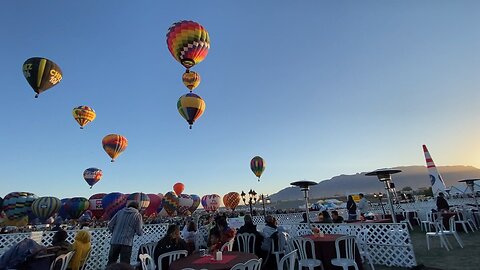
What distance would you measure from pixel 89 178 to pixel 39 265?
24935 mm

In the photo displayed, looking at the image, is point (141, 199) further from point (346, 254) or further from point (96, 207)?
point (346, 254)

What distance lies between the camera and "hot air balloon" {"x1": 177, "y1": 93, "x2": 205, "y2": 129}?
15.7m

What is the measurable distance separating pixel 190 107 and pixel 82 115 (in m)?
10.1

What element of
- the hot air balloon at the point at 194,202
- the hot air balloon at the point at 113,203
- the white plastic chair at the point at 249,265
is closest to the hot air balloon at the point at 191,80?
the hot air balloon at the point at 113,203

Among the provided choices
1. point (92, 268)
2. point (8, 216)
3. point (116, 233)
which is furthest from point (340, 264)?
point (8, 216)

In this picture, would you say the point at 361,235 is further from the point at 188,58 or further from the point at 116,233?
the point at 188,58

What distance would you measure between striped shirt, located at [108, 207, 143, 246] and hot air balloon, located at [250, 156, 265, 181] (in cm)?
1892

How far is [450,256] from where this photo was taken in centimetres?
735

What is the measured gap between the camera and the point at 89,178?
26469 mm

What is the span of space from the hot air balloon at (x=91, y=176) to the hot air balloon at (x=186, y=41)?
1923 cm

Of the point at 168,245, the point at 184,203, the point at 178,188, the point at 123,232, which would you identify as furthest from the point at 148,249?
the point at 178,188

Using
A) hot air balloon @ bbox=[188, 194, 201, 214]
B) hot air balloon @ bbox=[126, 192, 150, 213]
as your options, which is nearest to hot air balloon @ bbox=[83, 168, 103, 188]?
hot air balloon @ bbox=[126, 192, 150, 213]

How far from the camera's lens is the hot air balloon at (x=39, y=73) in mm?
13883

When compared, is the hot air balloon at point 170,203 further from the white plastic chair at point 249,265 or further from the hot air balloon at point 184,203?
the white plastic chair at point 249,265
